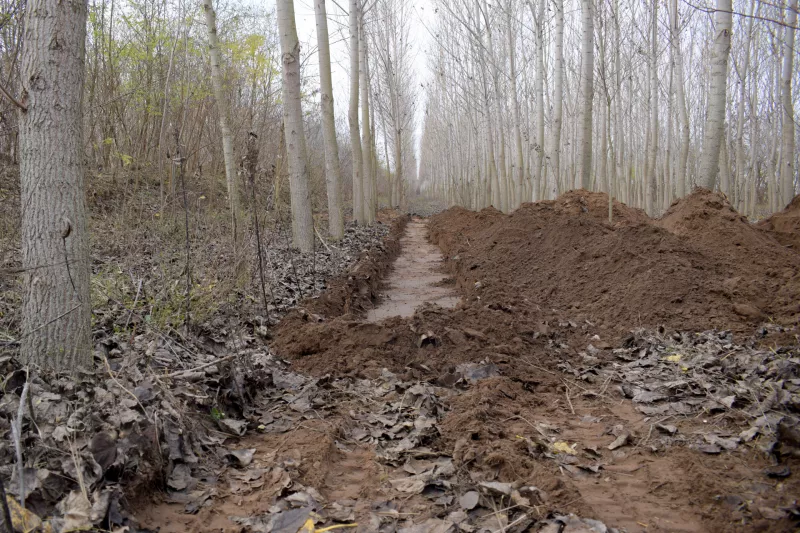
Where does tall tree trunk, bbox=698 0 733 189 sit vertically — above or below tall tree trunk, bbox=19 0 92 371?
above

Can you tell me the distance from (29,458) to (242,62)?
17041mm

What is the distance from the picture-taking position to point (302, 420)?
369 centimetres

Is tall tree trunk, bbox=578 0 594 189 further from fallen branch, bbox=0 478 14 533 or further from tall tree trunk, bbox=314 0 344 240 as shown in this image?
fallen branch, bbox=0 478 14 533

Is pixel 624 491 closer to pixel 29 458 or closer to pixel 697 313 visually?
pixel 29 458

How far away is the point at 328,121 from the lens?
12242 mm

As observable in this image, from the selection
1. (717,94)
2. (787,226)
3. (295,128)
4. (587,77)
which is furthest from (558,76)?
(295,128)

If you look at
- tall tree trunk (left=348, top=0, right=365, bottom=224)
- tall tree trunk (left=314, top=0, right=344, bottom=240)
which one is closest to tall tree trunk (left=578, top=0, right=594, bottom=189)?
tall tree trunk (left=314, top=0, right=344, bottom=240)

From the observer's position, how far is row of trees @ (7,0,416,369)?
303cm

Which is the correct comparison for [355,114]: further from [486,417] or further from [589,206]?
[486,417]

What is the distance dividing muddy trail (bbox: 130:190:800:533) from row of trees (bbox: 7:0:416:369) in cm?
140

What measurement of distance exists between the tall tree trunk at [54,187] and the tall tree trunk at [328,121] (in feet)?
30.3

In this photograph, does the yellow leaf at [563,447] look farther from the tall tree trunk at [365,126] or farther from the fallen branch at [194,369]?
the tall tree trunk at [365,126]

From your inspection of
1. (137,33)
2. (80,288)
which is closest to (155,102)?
(137,33)

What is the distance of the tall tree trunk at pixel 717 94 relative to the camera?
8.23 meters
